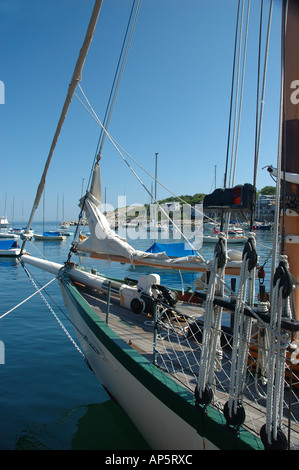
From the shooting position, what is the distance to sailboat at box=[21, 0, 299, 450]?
9.12 ft

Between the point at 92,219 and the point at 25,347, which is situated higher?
the point at 92,219

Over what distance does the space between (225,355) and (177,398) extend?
0.76 meters

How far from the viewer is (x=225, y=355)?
12.8 feet

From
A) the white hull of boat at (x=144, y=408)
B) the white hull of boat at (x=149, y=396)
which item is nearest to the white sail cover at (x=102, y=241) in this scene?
the white hull of boat at (x=149, y=396)

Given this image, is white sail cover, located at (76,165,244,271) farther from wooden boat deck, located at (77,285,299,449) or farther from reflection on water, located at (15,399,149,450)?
reflection on water, located at (15,399,149,450)

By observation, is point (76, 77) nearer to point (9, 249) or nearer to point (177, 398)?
point (177, 398)

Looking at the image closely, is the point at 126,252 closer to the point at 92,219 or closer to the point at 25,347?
the point at 92,219

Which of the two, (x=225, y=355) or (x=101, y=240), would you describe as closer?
(x=225, y=355)

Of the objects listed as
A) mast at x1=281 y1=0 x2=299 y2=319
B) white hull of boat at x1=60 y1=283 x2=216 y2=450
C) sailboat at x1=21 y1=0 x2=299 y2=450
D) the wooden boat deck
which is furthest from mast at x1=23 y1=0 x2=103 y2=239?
white hull of boat at x1=60 y1=283 x2=216 y2=450

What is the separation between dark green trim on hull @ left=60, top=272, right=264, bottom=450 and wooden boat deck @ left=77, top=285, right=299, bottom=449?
0.71 feet

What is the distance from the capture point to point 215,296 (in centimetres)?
349

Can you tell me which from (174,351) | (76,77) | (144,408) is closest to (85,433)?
(144,408)
